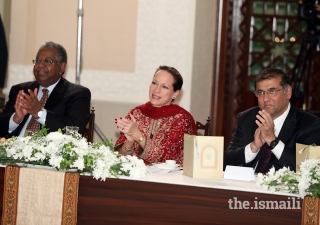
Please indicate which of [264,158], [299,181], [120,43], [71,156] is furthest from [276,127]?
[120,43]

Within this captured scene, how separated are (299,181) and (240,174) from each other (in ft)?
1.52

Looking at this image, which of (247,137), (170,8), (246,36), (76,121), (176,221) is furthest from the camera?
(246,36)

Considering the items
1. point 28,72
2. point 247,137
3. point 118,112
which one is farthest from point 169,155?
point 28,72

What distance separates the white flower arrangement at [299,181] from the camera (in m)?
2.67

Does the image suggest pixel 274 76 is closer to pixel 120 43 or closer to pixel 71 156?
pixel 71 156

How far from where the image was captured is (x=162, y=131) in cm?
399

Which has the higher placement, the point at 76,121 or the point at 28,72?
the point at 28,72

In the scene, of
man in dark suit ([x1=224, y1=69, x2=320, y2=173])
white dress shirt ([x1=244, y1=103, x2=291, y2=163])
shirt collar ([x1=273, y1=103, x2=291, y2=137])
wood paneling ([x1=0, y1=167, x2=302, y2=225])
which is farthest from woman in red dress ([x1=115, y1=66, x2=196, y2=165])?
wood paneling ([x1=0, y1=167, x2=302, y2=225])

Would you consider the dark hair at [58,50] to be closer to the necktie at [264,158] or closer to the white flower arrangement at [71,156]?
the white flower arrangement at [71,156]

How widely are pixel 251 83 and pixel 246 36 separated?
1.73 ft

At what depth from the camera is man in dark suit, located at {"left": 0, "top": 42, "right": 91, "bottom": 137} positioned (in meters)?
4.42

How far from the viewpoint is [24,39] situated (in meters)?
6.22

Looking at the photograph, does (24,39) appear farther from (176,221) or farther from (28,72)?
(176,221)

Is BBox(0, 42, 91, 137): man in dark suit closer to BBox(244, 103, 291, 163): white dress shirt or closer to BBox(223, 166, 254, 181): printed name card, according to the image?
BBox(244, 103, 291, 163): white dress shirt
